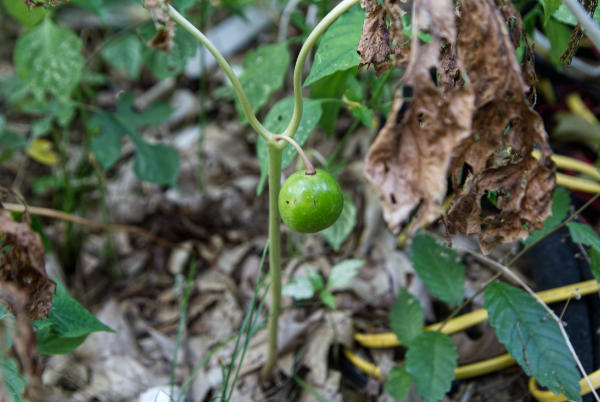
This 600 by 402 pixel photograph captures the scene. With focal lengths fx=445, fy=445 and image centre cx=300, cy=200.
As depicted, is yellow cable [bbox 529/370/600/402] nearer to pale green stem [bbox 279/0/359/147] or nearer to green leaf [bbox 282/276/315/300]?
green leaf [bbox 282/276/315/300]

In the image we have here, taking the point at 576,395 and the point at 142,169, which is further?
the point at 142,169

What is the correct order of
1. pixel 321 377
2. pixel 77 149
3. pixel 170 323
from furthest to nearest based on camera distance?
pixel 77 149 → pixel 170 323 → pixel 321 377

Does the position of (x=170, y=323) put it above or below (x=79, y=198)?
below

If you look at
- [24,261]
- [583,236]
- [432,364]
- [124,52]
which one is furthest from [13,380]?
[124,52]

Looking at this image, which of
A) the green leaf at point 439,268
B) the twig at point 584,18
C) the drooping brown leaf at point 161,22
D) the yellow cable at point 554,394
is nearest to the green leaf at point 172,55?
the drooping brown leaf at point 161,22

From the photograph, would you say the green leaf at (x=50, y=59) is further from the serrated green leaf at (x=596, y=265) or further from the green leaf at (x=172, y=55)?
the serrated green leaf at (x=596, y=265)

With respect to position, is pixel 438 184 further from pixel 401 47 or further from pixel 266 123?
pixel 266 123

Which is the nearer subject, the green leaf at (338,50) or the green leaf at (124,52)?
the green leaf at (338,50)

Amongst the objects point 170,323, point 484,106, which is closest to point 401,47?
point 484,106
